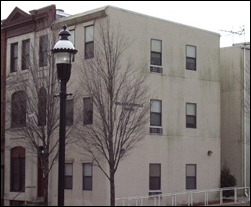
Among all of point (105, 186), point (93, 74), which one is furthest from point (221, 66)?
point (93, 74)

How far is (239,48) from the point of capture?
3544 cm

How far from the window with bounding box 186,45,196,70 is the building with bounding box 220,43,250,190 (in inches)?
153

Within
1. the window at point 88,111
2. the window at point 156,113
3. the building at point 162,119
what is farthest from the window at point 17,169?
the window at point 156,113

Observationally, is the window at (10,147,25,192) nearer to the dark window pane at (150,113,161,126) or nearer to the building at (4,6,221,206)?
the building at (4,6,221,206)

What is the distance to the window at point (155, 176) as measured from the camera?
98.3 ft

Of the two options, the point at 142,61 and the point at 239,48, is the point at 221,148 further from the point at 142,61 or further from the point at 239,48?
the point at 142,61

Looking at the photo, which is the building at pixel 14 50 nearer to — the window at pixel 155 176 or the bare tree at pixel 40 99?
the bare tree at pixel 40 99

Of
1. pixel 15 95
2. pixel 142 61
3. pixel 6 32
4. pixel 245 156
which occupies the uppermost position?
pixel 6 32

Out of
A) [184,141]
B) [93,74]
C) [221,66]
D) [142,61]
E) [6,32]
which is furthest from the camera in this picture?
[221,66]

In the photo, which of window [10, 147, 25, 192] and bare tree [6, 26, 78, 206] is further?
window [10, 147, 25, 192]

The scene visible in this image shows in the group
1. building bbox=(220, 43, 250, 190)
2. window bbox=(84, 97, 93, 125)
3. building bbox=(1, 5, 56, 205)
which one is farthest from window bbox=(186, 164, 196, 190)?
building bbox=(1, 5, 56, 205)

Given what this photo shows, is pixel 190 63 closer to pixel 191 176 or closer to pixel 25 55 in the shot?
pixel 191 176

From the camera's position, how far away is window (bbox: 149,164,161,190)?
29948 mm

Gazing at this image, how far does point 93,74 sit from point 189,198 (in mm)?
10658
